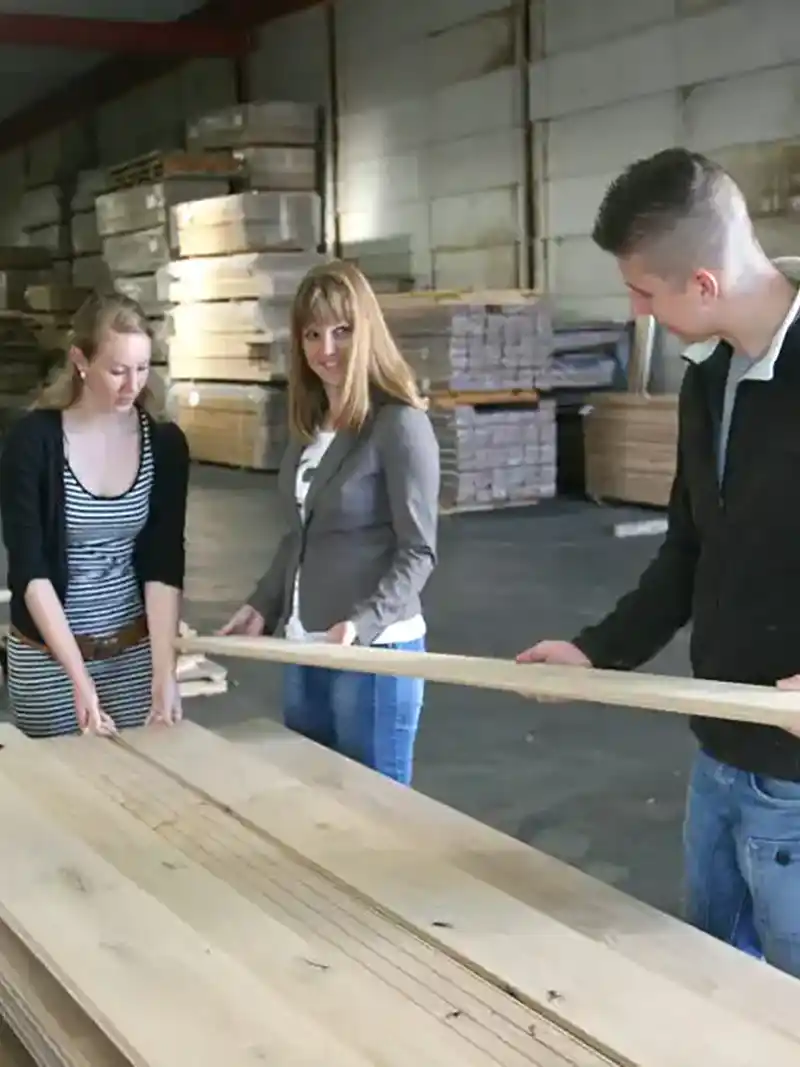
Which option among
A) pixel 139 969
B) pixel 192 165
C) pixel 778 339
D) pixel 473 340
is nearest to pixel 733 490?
pixel 778 339

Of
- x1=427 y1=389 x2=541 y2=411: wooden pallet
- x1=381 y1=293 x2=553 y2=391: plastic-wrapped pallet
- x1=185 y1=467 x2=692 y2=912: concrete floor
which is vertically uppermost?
x1=381 y1=293 x2=553 y2=391: plastic-wrapped pallet

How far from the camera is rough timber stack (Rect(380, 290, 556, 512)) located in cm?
1049

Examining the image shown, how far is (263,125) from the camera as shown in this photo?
13.7 meters

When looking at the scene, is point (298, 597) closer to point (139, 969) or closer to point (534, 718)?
point (139, 969)

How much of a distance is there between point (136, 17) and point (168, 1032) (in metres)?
16.5

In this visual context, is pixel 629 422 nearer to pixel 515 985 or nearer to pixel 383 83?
pixel 383 83

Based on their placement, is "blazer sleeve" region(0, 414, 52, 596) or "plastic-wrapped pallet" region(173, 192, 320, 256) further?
"plastic-wrapped pallet" region(173, 192, 320, 256)

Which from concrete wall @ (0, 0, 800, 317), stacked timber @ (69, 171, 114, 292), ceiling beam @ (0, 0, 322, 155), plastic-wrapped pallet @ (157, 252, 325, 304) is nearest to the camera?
concrete wall @ (0, 0, 800, 317)

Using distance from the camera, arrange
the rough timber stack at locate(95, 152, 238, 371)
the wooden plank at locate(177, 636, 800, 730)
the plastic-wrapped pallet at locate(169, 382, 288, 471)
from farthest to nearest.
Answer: the rough timber stack at locate(95, 152, 238, 371), the plastic-wrapped pallet at locate(169, 382, 288, 471), the wooden plank at locate(177, 636, 800, 730)

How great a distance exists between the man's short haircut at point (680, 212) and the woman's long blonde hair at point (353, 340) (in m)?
1.04

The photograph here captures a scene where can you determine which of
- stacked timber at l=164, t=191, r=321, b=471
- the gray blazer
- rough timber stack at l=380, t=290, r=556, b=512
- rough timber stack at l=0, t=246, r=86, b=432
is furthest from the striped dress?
rough timber stack at l=0, t=246, r=86, b=432

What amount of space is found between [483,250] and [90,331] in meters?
9.55

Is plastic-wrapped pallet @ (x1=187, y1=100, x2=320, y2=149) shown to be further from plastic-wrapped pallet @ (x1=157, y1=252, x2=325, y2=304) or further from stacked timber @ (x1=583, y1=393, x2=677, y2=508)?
stacked timber @ (x1=583, y1=393, x2=677, y2=508)

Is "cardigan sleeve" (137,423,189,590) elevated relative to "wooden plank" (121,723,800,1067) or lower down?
elevated
